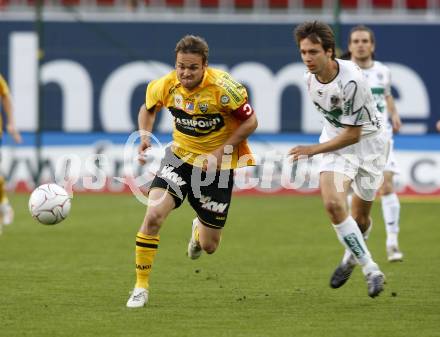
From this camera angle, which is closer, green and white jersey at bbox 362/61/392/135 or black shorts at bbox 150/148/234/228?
black shorts at bbox 150/148/234/228

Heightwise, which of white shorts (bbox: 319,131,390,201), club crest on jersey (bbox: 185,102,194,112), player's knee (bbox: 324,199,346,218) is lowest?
player's knee (bbox: 324,199,346,218)

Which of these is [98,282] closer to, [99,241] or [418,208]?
[99,241]

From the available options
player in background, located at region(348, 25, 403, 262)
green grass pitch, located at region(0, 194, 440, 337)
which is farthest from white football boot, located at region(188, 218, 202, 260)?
player in background, located at region(348, 25, 403, 262)

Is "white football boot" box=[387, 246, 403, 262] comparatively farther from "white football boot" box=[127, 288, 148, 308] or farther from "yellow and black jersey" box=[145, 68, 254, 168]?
"white football boot" box=[127, 288, 148, 308]

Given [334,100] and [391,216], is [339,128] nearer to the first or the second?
[334,100]

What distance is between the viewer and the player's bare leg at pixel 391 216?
11437 mm

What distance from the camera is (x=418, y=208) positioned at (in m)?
17.2

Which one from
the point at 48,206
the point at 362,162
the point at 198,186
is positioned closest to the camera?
the point at 198,186

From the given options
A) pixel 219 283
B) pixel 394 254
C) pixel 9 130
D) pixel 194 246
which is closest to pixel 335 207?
pixel 219 283

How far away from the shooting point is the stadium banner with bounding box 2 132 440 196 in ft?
61.2

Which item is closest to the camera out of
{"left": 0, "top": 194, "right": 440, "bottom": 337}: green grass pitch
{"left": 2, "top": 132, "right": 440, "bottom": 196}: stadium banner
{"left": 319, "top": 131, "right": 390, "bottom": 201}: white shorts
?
{"left": 0, "top": 194, "right": 440, "bottom": 337}: green grass pitch

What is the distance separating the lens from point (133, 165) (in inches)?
757

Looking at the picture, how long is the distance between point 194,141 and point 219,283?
1.47 meters

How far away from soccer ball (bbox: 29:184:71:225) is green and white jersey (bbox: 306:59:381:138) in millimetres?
2395
